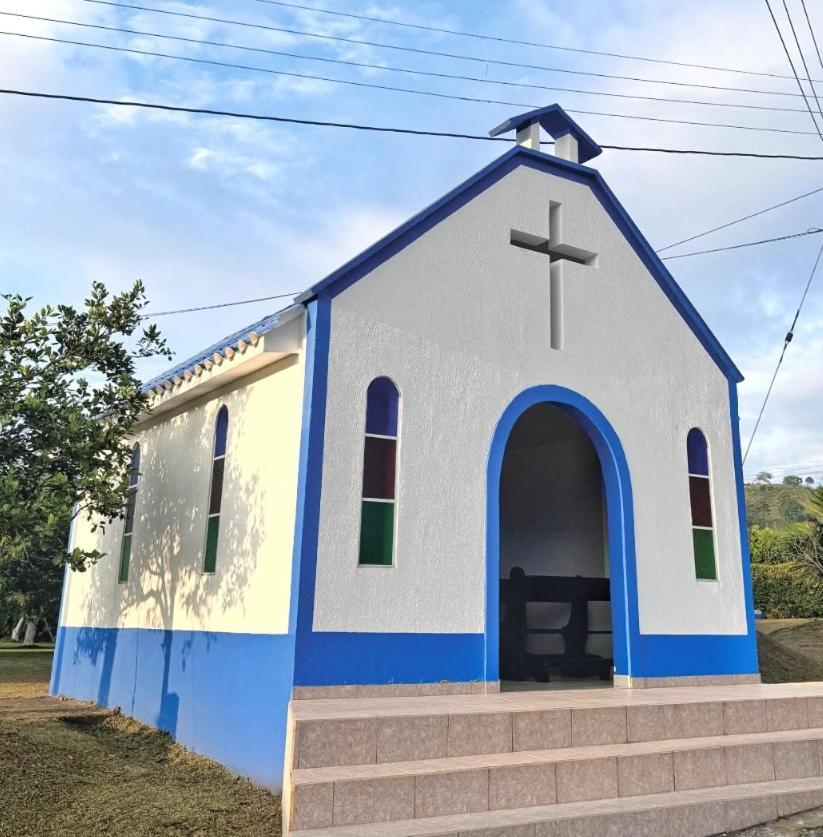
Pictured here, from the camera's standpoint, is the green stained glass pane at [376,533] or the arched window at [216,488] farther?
the arched window at [216,488]

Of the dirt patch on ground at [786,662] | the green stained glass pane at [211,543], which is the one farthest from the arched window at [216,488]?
the dirt patch on ground at [786,662]

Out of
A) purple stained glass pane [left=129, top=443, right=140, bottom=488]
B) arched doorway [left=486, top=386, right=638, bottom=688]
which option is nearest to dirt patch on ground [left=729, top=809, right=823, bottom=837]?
arched doorway [left=486, top=386, right=638, bottom=688]

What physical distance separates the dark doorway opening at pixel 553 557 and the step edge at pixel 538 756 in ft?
8.49

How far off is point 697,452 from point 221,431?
5713 mm

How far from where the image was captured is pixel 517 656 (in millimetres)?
10133

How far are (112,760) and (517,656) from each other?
15.1 ft

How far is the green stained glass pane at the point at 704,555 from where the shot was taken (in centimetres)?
997

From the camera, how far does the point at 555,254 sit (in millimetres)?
10109

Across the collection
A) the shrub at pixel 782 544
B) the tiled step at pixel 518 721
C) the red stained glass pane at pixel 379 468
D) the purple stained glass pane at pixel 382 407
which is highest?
the shrub at pixel 782 544

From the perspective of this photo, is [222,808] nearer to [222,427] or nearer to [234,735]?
[234,735]

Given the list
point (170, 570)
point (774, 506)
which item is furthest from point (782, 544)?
point (774, 506)

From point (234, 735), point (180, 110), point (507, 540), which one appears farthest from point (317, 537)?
point (507, 540)

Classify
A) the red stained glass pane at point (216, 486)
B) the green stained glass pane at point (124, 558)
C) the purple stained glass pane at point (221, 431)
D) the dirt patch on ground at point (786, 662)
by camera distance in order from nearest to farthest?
→ the red stained glass pane at point (216, 486) → the purple stained glass pane at point (221, 431) → the green stained glass pane at point (124, 558) → the dirt patch on ground at point (786, 662)

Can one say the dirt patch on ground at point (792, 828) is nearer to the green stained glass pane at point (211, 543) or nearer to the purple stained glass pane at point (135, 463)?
the green stained glass pane at point (211, 543)
